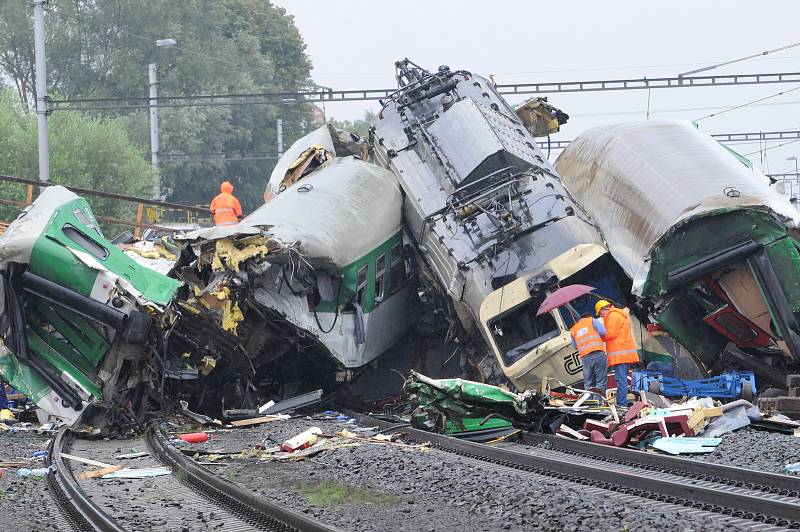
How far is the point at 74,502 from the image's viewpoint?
791cm

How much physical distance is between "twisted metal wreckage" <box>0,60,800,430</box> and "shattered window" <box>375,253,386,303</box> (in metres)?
0.05

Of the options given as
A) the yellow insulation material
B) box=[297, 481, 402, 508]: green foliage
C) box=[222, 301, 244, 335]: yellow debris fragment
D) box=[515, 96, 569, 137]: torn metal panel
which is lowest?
box=[297, 481, 402, 508]: green foliage

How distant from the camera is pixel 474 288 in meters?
14.6

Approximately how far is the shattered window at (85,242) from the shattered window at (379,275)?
154 inches

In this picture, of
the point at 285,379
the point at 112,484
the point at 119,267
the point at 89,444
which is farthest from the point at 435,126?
the point at 112,484

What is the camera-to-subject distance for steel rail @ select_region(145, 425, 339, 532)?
6.70m

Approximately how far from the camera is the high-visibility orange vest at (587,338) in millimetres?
12828

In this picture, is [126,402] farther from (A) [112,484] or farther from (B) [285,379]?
(A) [112,484]

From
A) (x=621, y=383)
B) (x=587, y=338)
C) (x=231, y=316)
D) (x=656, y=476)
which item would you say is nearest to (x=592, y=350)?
(x=587, y=338)

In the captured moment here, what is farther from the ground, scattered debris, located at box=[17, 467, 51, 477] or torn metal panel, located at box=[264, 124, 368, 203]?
torn metal panel, located at box=[264, 124, 368, 203]

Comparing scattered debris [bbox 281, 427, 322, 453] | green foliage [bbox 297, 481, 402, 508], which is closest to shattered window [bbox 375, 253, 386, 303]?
scattered debris [bbox 281, 427, 322, 453]

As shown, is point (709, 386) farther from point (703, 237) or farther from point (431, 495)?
point (431, 495)

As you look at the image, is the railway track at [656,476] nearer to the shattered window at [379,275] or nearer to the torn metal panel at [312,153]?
the shattered window at [379,275]

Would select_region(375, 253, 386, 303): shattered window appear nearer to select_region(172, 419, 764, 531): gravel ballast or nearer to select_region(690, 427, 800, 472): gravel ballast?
select_region(172, 419, 764, 531): gravel ballast
